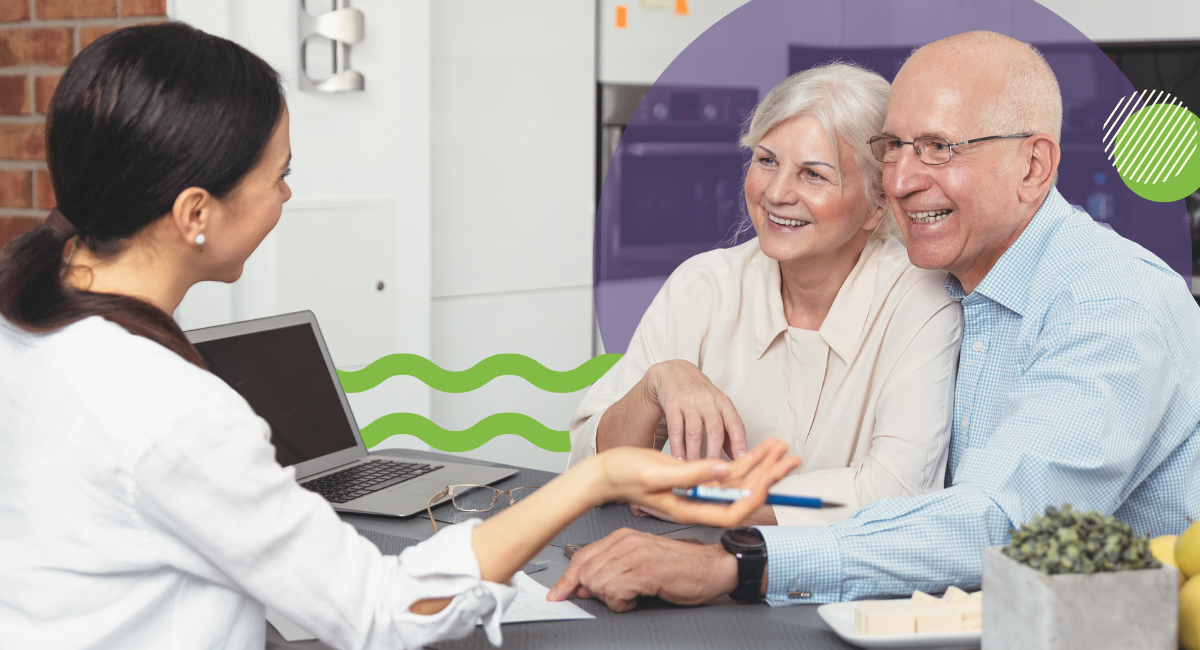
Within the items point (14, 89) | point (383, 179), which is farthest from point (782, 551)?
point (14, 89)

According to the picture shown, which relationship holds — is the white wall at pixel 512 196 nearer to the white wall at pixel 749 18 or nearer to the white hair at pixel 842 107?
the white wall at pixel 749 18

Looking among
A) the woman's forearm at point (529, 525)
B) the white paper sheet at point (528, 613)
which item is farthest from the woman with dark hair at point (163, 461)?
the white paper sheet at point (528, 613)

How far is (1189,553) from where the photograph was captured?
88cm

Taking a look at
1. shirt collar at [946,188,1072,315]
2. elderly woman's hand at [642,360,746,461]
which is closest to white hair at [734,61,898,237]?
shirt collar at [946,188,1072,315]

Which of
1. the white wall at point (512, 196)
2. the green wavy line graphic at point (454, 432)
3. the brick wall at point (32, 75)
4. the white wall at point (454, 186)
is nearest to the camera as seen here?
the green wavy line graphic at point (454, 432)

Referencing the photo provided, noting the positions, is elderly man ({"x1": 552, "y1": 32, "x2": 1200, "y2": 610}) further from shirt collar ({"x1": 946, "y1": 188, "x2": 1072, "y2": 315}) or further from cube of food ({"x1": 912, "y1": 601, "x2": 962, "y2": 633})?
cube of food ({"x1": 912, "y1": 601, "x2": 962, "y2": 633})

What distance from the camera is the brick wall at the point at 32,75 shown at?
7.26 ft

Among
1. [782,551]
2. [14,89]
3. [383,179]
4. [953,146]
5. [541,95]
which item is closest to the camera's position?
[782,551]

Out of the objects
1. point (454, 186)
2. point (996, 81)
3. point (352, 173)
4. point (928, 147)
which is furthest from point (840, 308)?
point (454, 186)

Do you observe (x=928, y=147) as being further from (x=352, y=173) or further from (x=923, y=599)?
(x=352, y=173)

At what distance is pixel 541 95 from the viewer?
10.2ft

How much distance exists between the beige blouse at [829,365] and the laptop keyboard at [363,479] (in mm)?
287

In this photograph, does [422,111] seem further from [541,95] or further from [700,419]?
[700,419]

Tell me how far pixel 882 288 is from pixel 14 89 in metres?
1.94
